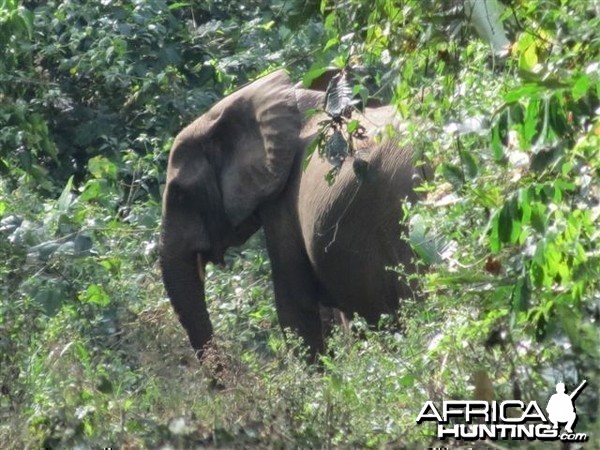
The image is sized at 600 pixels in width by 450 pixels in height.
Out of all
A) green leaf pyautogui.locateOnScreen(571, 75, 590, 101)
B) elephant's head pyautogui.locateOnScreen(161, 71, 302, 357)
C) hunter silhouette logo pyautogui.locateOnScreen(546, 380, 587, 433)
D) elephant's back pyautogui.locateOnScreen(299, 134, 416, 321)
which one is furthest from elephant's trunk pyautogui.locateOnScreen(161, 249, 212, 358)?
green leaf pyautogui.locateOnScreen(571, 75, 590, 101)

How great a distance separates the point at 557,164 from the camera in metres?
4.45

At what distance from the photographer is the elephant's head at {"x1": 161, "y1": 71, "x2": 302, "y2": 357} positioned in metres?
9.01

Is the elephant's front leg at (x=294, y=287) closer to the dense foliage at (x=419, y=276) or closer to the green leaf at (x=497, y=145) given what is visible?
the dense foliage at (x=419, y=276)

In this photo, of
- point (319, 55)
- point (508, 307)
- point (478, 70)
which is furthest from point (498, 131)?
point (319, 55)

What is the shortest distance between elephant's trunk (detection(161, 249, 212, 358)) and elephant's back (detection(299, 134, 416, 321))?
764mm

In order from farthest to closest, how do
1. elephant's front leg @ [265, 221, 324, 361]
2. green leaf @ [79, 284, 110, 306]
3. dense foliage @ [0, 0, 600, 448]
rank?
elephant's front leg @ [265, 221, 324, 361] → green leaf @ [79, 284, 110, 306] → dense foliage @ [0, 0, 600, 448]

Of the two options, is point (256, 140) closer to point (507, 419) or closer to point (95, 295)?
point (95, 295)

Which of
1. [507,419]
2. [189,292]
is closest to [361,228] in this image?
[189,292]

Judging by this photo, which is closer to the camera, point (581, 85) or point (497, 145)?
point (581, 85)

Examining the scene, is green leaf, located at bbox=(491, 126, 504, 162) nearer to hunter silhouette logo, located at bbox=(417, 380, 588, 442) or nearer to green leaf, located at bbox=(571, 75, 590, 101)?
green leaf, located at bbox=(571, 75, 590, 101)

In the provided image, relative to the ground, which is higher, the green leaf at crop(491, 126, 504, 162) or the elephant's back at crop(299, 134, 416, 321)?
the green leaf at crop(491, 126, 504, 162)

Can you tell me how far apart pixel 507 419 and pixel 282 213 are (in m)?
5.13

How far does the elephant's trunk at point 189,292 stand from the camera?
9.32m

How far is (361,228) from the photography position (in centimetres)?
807
